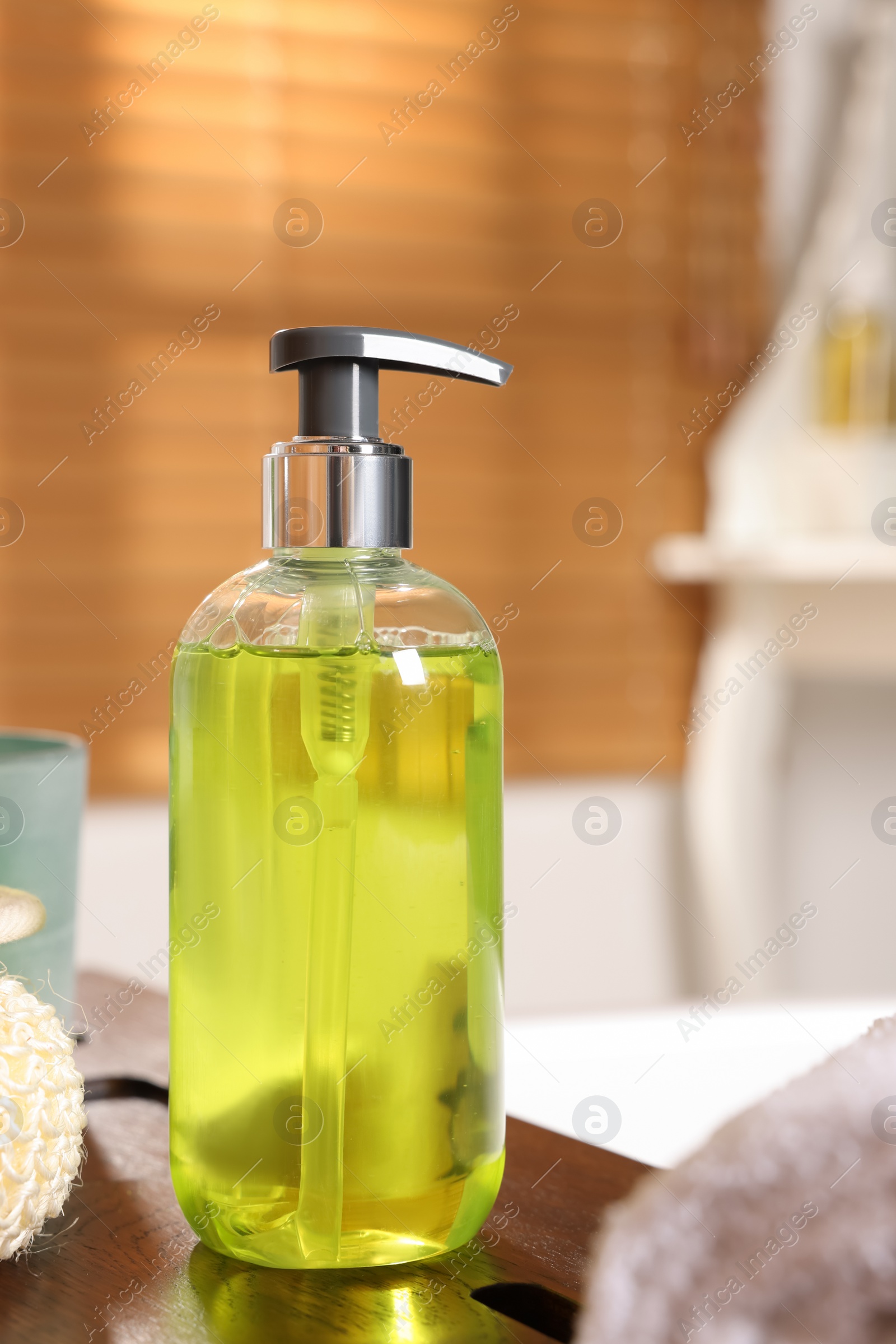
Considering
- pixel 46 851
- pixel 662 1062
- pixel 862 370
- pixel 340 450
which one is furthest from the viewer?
pixel 862 370

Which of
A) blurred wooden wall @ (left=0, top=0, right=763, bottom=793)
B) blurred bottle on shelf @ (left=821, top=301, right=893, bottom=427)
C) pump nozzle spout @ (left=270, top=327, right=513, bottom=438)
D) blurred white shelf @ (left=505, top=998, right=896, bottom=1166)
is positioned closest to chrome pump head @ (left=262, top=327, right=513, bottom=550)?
pump nozzle spout @ (left=270, top=327, right=513, bottom=438)

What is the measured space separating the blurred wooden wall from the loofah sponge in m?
1.09

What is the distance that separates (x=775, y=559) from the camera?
1.48 metres

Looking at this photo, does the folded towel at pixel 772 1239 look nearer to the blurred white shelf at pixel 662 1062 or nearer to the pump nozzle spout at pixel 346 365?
the pump nozzle spout at pixel 346 365

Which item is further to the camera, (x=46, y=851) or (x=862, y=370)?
(x=862, y=370)

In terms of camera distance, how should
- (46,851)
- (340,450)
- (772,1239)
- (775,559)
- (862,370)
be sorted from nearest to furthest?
1. (772,1239)
2. (340,450)
3. (46,851)
4. (775,559)
5. (862,370)

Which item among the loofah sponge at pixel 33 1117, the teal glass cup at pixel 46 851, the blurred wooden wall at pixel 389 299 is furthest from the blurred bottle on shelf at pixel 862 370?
the loofah sponge at pixel 33 1117

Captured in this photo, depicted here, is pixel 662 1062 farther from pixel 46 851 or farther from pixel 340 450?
pixel 340 450

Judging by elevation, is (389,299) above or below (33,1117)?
above

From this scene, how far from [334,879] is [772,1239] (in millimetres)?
144

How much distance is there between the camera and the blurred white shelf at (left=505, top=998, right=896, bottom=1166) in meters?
0.86

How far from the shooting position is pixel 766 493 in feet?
5.46

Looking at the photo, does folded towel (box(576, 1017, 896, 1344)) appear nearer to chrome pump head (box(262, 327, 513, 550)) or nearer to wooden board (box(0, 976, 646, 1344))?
wooden board (box(0, 976, 646, 1344))

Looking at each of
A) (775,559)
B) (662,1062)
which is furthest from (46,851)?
(775,559)
